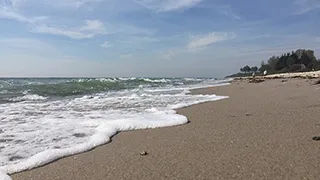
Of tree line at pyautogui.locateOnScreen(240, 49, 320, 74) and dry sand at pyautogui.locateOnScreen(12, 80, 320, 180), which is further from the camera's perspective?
tree line at pyautogui.locateOnScreen(240, 49, 320, 74)

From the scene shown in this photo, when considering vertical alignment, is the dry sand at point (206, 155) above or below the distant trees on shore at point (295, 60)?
below

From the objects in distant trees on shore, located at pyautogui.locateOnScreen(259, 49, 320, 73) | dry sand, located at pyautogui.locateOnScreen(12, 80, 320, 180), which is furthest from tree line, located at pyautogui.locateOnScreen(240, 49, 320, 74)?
dry sand, located at pyautogui.locateOnScreen(12, 80, 320, 180)

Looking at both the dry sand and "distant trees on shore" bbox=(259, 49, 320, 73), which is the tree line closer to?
"distant trees on shore" bbox=(259, 49, 320, 73)

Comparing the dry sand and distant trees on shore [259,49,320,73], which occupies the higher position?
distant trees on shore [259,49,320,73]

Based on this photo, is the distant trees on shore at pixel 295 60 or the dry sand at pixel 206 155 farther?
the distant trees on shore at pixel 295 60

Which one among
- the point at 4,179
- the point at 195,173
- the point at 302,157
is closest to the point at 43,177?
the point at 4,179

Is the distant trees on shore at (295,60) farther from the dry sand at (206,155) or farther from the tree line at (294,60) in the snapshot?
the dry sand at (206,155)

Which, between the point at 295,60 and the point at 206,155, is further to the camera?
the point at 295,60

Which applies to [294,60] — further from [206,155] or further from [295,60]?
[206,155]

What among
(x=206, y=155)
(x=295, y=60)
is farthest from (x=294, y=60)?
(x=206, y=155)

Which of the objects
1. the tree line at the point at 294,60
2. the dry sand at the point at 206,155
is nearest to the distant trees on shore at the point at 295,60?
the tree line at the point at 294,60

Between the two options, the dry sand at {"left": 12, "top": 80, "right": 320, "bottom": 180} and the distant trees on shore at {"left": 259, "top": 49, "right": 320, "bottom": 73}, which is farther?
the distant trees on shore at {"left": 259, "top": 49, "right": 320, "bottom": 73}

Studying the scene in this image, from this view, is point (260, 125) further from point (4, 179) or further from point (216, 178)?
point (4, 179)

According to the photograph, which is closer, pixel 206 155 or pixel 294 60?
pixel 206 155
